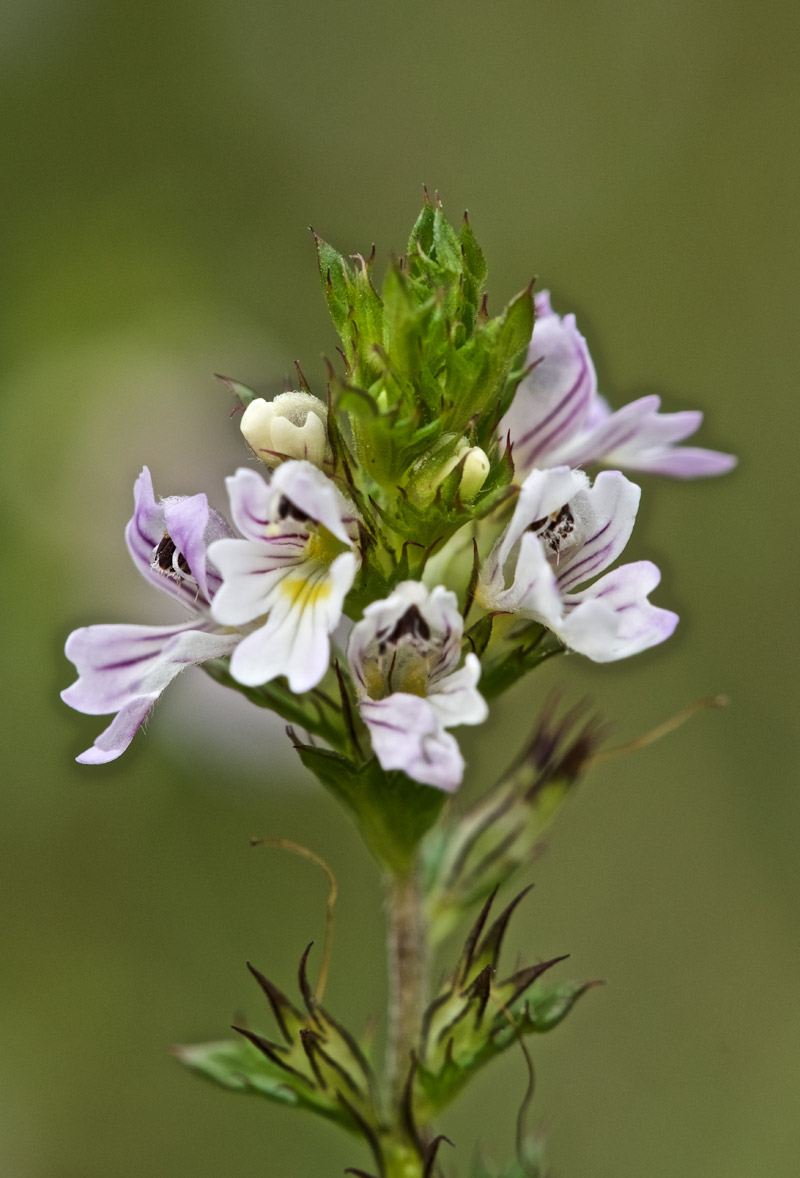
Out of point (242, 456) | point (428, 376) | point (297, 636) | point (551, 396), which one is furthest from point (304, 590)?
point (242, 456)

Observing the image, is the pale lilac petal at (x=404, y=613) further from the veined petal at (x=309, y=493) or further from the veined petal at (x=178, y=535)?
the veined petal at (x=178, y=535)

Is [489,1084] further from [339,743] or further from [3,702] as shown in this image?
[339,743]

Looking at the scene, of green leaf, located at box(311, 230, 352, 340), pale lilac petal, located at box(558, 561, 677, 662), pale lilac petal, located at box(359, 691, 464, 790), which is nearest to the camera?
pale lilac petal, located at box(359, 691, 464, 790)

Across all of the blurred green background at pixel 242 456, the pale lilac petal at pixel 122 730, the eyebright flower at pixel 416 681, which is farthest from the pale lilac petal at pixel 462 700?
the blurred green background at pixel 242 456

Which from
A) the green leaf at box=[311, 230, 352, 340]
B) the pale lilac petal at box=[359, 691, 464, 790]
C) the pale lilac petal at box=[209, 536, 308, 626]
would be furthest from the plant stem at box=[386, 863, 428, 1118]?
the green leaf at box=[311, 230, 352, 340]

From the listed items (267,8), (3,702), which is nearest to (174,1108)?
(3,702)

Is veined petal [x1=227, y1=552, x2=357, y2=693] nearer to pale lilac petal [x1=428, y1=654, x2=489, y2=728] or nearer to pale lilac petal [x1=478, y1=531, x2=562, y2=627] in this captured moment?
pale lilac petal [x1=428, y1=654, x2=489, y2=728]

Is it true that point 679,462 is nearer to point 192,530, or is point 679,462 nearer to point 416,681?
point 416,681
